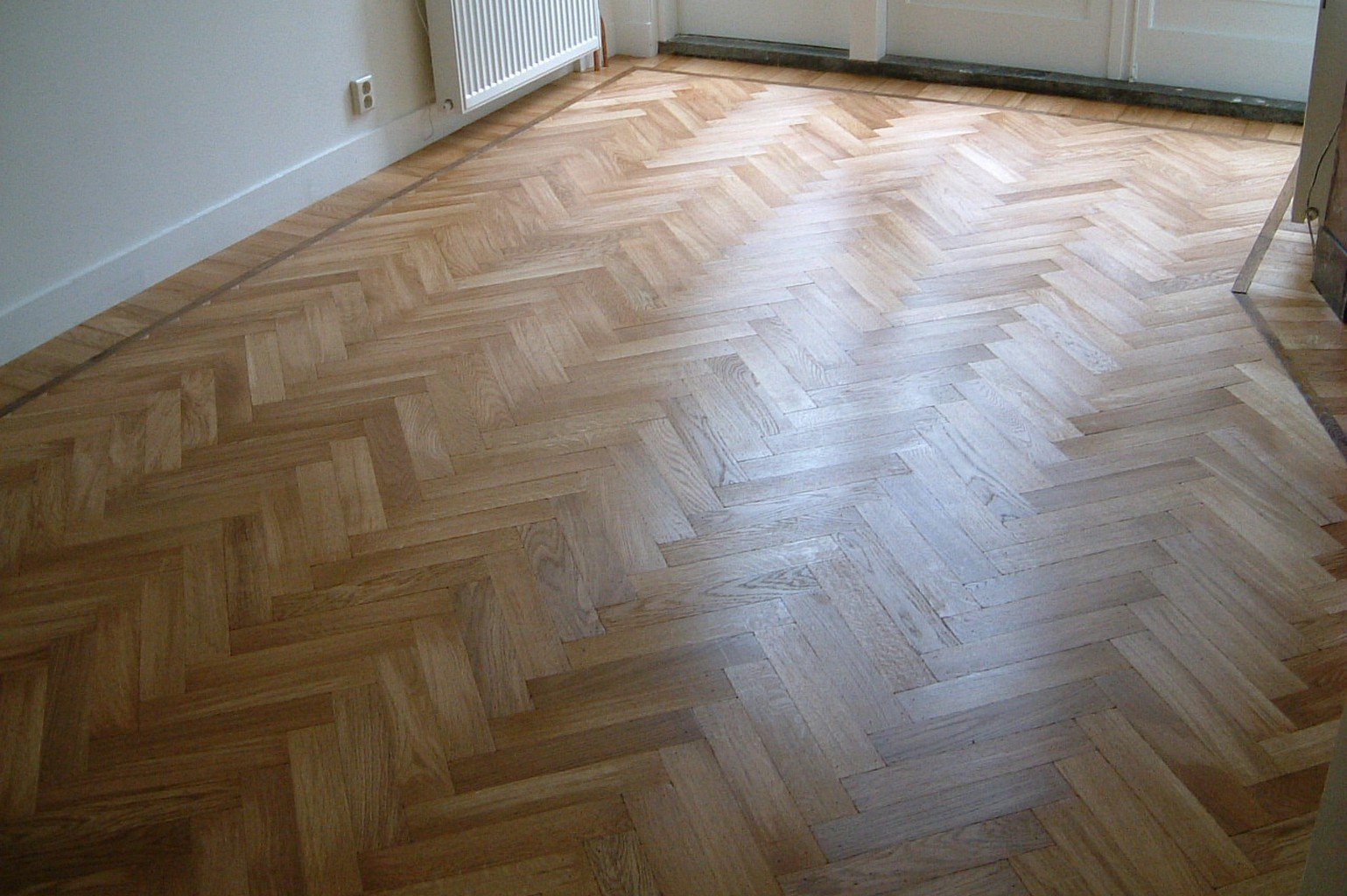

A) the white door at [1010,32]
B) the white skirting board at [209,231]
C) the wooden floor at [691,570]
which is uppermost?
the white door at [1010,32]

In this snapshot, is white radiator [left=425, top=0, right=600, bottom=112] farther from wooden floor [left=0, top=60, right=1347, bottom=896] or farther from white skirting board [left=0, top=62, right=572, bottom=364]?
wooden floor [left=0, top=60, right=1347, bottom=896]

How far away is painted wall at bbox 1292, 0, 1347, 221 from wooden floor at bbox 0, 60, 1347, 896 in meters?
0.28

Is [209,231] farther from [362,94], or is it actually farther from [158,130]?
[362,94]

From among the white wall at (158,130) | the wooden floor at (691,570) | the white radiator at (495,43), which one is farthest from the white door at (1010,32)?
the white wall at (158,130)

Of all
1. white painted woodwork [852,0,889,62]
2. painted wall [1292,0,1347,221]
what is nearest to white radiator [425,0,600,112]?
white painted woodwork [852,0,889,62]

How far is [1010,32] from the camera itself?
15.1ft

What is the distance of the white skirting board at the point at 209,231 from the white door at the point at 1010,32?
1.62 m

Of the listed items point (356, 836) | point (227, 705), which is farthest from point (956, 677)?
point (227, 705)

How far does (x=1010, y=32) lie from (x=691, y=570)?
3.08 meters

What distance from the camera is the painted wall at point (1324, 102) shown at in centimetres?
310

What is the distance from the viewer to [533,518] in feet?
7.95


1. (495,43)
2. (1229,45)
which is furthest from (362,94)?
(1229,45)

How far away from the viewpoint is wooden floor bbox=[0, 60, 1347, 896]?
5.81 feet

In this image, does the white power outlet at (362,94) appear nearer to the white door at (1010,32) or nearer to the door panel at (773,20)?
the door panel at (773,20)
